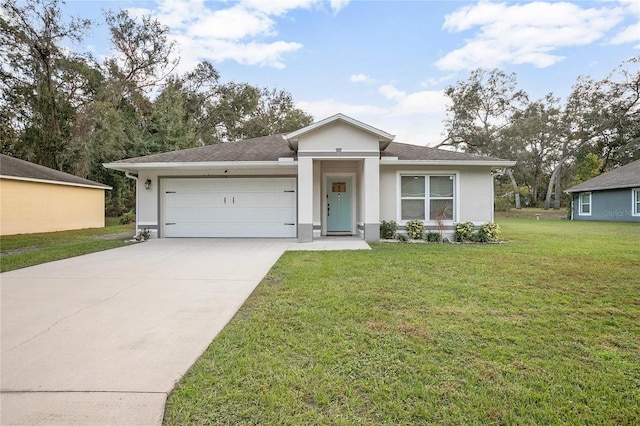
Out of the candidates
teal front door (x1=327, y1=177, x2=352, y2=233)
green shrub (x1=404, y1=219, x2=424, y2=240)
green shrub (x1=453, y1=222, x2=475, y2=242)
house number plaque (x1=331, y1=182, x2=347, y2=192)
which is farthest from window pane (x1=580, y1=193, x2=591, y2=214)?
house number plaque (x1=331, y1=182, x2=347, y2=192)

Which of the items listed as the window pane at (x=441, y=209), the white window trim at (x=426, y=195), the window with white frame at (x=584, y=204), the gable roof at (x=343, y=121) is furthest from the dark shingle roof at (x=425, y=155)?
the window with white frame at (x=584, y=204)

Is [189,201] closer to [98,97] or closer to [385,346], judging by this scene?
[385,346]

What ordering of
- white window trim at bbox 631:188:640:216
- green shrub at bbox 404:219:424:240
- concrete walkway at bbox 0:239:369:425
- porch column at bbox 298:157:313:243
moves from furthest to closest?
white window trim at bbox 631:188:640:216, green shrub at bbox 404:219:424:240, porch column at bbox 298:157:313:243, concrete walkway at bbox 0:239:369:425

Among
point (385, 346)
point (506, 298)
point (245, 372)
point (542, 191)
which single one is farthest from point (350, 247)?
point (542, 191)

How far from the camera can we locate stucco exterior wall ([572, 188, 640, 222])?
1892 cm

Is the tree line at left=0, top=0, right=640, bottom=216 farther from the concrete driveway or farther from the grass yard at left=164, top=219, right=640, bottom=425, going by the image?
the grass yard at left=164, top=219, right=640, bottom=425

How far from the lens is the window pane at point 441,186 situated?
1127 centimetres

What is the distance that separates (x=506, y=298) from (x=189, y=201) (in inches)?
408

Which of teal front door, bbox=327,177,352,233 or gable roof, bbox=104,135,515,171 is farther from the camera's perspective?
teal front door, bbox=327,177,352,233

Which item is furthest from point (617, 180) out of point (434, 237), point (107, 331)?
point (107, 331)

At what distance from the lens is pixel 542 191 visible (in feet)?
128

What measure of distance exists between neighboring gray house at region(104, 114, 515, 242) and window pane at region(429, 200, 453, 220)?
0.03m

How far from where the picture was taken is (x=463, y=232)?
10789mm

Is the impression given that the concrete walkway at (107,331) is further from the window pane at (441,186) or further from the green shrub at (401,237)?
the window pane at (441,186)
